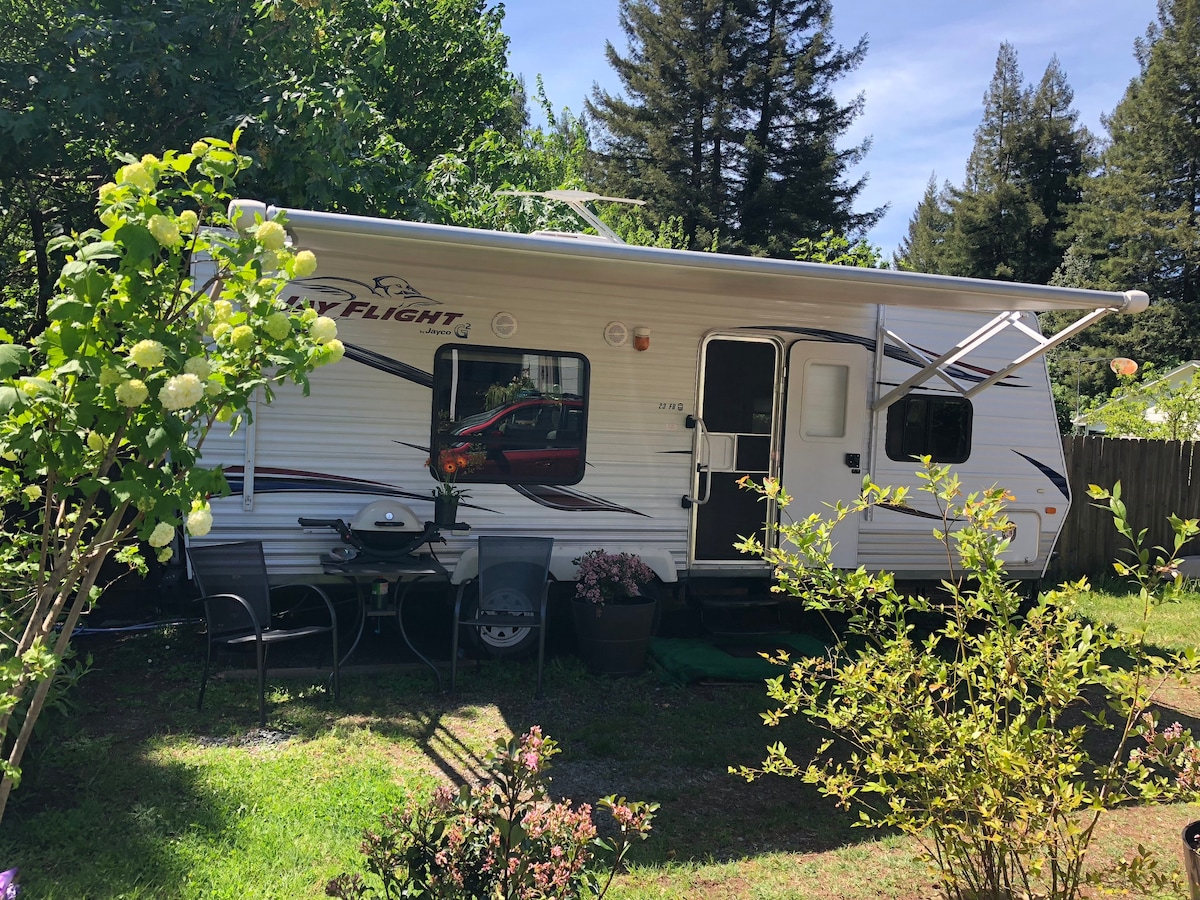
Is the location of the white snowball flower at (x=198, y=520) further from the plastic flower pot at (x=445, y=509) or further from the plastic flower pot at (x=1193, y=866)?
the plastic flower pot at (x=445, y=509)

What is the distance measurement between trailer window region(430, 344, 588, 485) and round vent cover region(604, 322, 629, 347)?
220 mm

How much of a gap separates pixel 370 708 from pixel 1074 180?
112 ft

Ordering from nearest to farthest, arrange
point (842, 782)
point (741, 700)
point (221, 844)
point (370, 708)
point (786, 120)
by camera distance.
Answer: point (842, 782) → point (221, 844) → point (370, 708) → point (741, 700) → point (786, 120)

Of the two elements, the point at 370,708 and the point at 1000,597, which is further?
the point at 370,708

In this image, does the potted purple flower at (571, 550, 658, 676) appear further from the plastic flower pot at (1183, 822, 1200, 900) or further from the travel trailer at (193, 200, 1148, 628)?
the plastic flower pot at (1183, 822, 1200, 900)

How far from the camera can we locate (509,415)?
5.86 metres

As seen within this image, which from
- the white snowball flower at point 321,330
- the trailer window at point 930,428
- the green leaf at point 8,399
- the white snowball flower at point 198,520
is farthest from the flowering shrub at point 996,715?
the trailer window at point 930,428

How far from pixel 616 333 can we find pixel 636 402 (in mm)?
488

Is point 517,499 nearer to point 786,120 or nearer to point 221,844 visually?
point 221,844

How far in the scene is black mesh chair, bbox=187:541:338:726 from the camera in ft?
15.4

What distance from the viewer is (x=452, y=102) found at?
11742mm

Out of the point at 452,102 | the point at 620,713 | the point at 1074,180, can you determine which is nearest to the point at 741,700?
the point at 620,713

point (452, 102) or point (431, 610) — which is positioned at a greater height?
point (452, 102)

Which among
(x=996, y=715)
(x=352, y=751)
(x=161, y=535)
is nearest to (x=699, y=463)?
(x=352, y=751)
